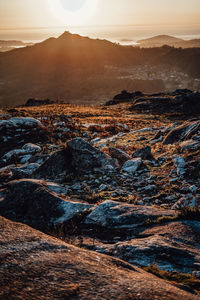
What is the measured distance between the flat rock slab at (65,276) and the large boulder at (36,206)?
1.83 metres

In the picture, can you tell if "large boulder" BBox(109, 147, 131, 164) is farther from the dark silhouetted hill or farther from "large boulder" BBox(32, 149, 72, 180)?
the dark silhouetted hill

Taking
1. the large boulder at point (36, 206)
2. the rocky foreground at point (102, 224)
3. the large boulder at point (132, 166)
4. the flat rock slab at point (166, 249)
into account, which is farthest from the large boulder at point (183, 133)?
the large boulder at point (36, 206)

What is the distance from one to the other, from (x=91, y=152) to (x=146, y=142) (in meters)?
6.09

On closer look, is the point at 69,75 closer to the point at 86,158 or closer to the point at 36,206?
the point at 86,158

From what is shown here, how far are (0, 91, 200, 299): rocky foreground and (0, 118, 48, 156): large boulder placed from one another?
8.65 feet

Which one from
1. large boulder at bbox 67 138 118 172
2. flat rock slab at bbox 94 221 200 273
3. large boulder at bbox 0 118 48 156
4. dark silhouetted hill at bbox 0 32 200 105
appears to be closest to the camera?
flat rock slab at bbox 94 221 200 273

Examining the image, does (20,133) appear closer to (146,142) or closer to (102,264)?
(146,142)

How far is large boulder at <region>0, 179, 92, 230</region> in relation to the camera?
519cm

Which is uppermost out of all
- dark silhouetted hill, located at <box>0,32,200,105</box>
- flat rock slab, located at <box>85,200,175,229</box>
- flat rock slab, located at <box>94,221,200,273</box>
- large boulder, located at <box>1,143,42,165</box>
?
dark silhouetted hill, located at <box>0,32,200,105</box>

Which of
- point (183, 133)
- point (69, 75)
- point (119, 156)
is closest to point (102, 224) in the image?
point (119, 156)

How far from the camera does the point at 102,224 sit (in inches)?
193

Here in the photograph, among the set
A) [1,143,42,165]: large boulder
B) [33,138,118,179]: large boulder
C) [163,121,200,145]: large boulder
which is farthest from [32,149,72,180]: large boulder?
[163,121,200,145]: large boulder

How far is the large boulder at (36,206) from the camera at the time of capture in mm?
5191

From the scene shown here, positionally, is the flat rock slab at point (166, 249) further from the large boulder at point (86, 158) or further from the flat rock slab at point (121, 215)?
the large boulder at point (86, 158)
